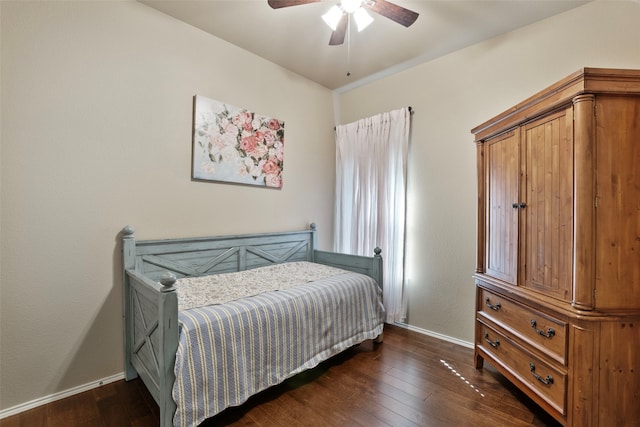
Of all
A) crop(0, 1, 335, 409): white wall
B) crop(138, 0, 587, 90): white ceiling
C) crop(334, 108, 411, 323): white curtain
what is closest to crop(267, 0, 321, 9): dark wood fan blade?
crop(138, 0, 587, 90): white ceiling

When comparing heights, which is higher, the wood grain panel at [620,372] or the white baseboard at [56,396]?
the wood grain panel at [620,372]

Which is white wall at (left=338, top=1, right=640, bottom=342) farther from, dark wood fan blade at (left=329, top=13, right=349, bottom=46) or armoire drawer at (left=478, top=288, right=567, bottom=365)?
dark wood fan blade at (left=329, top=13, right=349, bottom=46)

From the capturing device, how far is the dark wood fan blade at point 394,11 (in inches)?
65.6

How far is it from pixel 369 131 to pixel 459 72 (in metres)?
1.00

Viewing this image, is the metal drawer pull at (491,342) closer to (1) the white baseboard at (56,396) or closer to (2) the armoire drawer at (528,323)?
(2) the armoire drawer at (528,323)

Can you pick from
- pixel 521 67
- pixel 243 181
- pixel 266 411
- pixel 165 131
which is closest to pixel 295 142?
pixel 243 181

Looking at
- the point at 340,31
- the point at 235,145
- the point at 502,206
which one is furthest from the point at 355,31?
the point at 502,206

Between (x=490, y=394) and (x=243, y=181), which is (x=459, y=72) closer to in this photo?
(x=243, y=181)

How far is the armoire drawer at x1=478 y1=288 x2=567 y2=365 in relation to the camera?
1.44 m

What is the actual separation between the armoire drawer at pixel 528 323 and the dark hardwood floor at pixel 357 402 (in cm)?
44

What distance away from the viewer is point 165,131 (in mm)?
2197

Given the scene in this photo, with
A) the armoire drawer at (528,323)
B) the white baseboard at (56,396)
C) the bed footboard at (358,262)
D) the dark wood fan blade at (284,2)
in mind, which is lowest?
the white baseboard at (56,396)

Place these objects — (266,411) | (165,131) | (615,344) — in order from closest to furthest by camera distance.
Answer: (615,344), (266,411), (165,131)

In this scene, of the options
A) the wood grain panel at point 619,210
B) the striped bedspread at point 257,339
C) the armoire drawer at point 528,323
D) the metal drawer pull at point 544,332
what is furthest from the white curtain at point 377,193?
the wood grain panel at point 619,210
